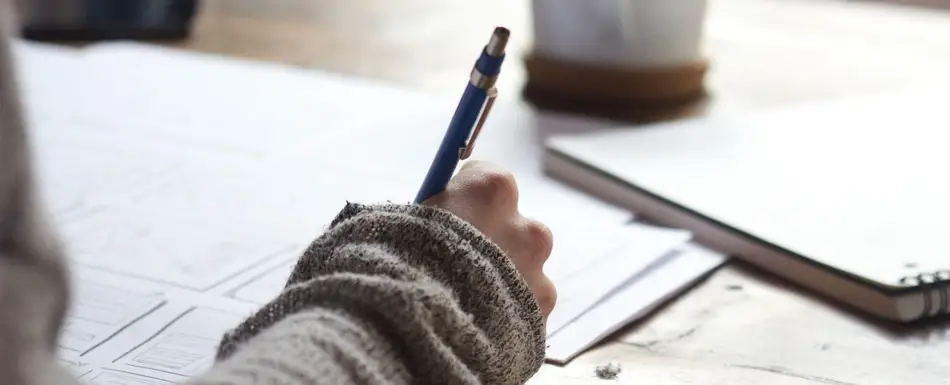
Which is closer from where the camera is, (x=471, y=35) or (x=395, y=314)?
(x=395, y=314)

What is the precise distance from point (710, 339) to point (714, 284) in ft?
0.20

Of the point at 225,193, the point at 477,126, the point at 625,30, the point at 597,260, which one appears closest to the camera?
the point at 477,126

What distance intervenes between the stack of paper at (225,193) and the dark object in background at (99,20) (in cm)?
8

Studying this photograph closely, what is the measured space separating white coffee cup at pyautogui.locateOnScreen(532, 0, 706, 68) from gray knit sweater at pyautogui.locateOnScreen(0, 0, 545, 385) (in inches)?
18.2

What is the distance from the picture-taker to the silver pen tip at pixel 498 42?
1.29ft

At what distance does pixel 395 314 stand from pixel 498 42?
0.12 meters

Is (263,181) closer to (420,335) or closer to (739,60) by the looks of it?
(420,335)

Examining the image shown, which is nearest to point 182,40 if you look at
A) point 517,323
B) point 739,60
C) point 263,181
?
point 263,181

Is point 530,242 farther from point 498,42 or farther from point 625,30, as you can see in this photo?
point 625,30

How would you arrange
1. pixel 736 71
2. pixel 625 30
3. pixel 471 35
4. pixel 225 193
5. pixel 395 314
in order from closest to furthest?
pixel 395 314 < pixel 225 193 < pixel 625 30 < pixel 736 71 < pixel 471 35

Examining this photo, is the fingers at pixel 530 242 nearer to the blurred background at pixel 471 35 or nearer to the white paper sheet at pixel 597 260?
the white paper sheet at pixel 597 260

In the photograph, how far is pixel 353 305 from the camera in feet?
1.10

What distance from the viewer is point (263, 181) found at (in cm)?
69

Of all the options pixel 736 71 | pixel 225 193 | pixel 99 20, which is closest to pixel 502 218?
pixel 225 193
